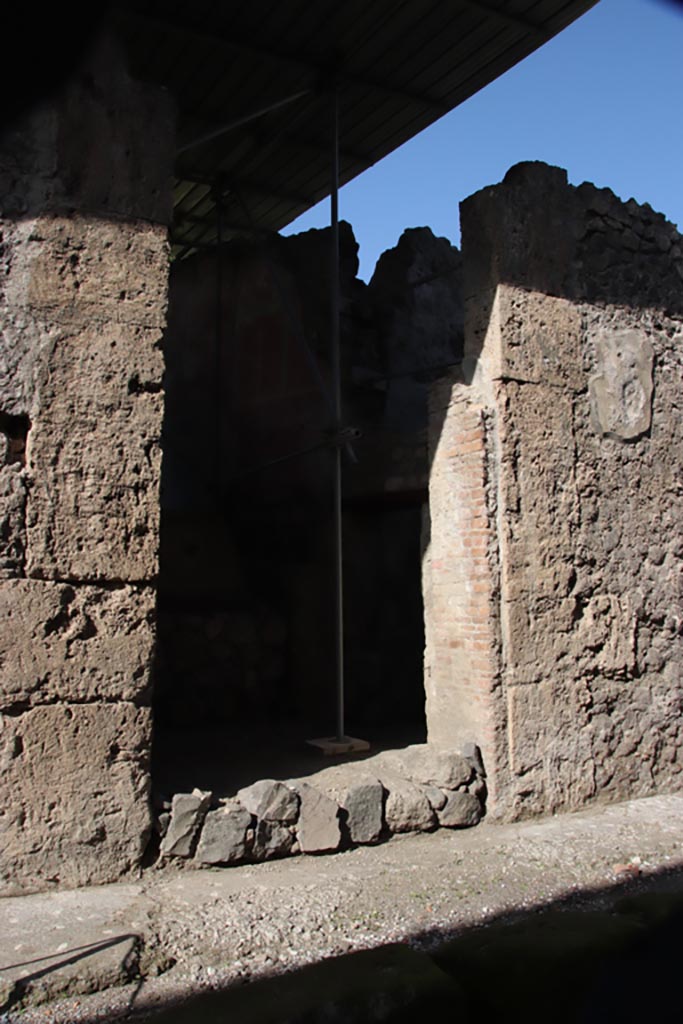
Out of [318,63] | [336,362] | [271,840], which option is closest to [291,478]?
[336,362]

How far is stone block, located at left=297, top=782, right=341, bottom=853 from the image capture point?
418cm

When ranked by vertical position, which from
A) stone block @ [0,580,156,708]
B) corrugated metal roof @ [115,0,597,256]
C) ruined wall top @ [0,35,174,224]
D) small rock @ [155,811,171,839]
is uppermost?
corrugated metal roof @ [115,0,597,256]

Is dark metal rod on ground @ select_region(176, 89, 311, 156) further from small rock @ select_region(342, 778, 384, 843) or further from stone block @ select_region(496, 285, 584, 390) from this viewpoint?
small rock @ select_region(342, 778, 384, 843)

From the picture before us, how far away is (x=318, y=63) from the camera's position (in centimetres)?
577

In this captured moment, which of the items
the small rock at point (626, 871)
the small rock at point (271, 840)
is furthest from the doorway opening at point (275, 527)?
the small rock at point (626, 871)

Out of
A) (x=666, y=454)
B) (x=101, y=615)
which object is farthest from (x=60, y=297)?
(x=666, y=454)

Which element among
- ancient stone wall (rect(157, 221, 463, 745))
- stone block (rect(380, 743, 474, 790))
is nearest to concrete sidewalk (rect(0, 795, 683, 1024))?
stone block (rect(380, 743, 474, 790))

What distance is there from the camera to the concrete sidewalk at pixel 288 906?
9.64 feet

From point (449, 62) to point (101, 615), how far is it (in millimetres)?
4270

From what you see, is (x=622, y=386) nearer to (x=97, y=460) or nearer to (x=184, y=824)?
(x=97, y=460)

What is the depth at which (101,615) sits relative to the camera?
3.81 meters

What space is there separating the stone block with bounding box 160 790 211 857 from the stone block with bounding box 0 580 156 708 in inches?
21.0

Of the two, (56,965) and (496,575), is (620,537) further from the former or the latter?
(56,965)

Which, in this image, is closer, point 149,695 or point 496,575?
point 149,695
